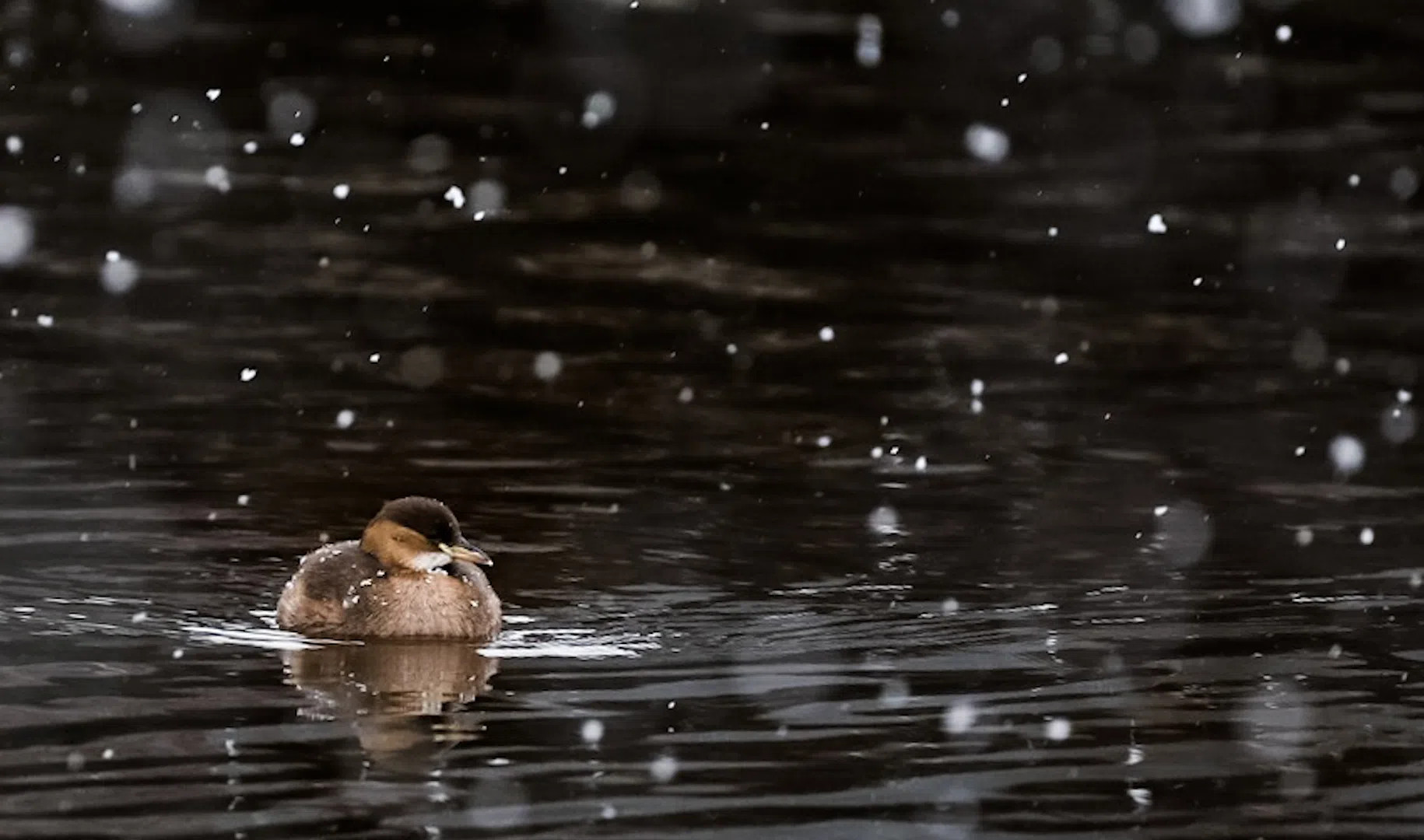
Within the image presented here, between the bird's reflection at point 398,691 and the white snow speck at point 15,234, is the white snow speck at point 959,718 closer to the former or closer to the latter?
the bird's reflection at point 398,691

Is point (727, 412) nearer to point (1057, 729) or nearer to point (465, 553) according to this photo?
point (465, 553)

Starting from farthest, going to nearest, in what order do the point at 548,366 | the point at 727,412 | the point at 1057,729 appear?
the point at 548,366
the point at 727,412
the point at 1057,729

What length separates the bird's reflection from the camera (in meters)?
11.1

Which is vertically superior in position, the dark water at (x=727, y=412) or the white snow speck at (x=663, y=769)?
the dark water at (x=727, y=412)

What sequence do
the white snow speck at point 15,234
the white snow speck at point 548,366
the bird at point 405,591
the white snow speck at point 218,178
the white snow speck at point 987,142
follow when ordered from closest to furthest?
the bird at point 405,591 < the white snow speck at point 548,366 < the white snow speck at point 15,234 < the white snow speck at point 218,178 < the white snow speck at point 987,142

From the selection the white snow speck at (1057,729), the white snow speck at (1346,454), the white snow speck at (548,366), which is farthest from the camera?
the white snow speck at (548,366)

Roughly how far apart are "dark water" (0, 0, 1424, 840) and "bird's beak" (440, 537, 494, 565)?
0.33 meters

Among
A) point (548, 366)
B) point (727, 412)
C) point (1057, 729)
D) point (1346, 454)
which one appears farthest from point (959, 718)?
point (548, 366)

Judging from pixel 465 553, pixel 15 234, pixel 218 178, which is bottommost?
pixel 465 553

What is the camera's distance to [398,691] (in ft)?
39.5

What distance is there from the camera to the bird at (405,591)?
12719mm

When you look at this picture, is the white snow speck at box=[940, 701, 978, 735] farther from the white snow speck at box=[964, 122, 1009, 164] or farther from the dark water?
the white snow speck at box=[964, 122, 1009, 164]

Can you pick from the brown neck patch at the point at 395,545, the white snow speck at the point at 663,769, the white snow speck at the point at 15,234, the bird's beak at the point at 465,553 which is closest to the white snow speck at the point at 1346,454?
the bird's beak at the point at 465,553

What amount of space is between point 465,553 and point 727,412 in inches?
175
